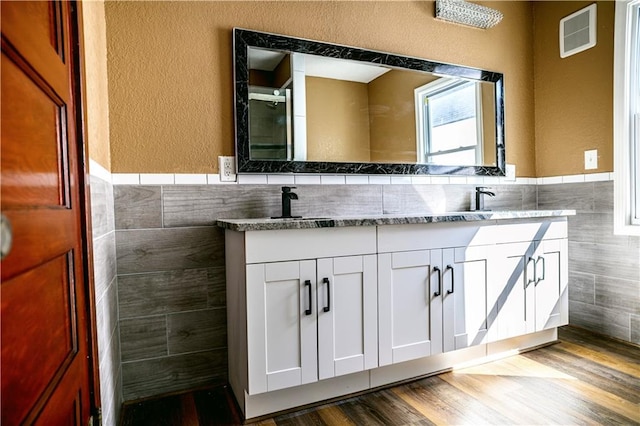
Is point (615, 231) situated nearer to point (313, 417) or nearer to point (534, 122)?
point (534, 122)

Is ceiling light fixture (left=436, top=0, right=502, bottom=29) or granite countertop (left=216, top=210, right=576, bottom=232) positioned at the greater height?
ceiling light fixture (left=436, top=0, right=502, bottom=29)

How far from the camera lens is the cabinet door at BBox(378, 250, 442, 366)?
181cm

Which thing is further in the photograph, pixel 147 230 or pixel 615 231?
pixel 615 231

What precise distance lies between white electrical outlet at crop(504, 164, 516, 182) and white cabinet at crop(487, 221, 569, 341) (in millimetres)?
618

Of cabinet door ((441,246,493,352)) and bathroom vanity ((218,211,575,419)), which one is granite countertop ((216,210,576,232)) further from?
cabinet door ((441,246,493,352))

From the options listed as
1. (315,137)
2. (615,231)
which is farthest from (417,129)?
(615,231)

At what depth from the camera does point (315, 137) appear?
217 centimetres

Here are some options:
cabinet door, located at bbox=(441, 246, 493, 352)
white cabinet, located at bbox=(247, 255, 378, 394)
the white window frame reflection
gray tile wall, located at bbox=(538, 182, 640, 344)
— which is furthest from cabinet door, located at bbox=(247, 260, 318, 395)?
gray tile wall, located at bbox=(538, 182, 640, 344)

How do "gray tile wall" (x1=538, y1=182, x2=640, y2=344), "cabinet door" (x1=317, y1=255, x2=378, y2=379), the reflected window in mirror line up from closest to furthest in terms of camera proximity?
"cabinet door" (x1=317, y1=255, x2=378, y2=379)
"gray tile wall" (x1=538, y1=182, x2=640, y2=344)
the reflected window in mirror

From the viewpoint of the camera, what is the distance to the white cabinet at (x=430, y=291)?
71.6 inches

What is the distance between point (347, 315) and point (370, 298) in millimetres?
139

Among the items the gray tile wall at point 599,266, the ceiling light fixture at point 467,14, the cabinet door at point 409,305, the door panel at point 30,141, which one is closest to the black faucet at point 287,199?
Result: the cabinet door at point 409,305

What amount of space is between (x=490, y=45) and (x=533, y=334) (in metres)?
2.06

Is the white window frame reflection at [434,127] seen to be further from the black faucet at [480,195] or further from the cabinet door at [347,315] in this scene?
the cabinet door at [347,315]
